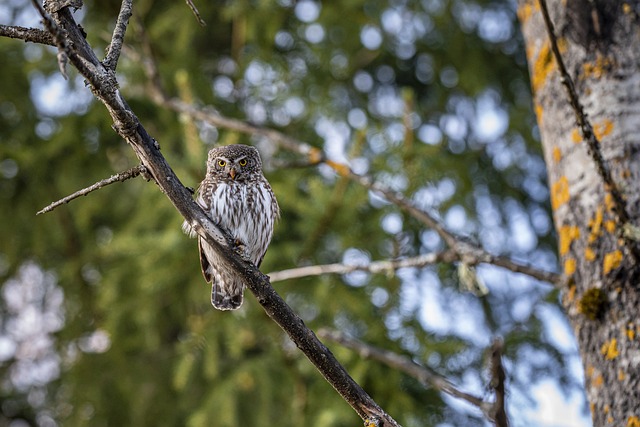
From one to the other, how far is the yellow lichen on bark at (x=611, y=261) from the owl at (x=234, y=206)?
1.44 m

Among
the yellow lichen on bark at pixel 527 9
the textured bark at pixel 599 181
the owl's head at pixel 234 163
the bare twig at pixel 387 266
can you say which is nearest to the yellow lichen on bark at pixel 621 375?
the textured bark at pixel 599 181

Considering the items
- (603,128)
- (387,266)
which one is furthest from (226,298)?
(603,128)

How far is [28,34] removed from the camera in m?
2.01

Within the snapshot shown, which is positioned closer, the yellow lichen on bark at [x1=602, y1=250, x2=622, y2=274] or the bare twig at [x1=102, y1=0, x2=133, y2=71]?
the bare twig at [x1=102, y1=0, x2=133, y2=71]

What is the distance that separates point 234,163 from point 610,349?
1774 millimetres

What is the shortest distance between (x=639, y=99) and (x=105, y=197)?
4033mm

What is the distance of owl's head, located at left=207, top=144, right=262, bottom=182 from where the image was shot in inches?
142

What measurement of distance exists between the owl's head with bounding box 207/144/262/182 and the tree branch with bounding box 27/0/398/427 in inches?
57.5

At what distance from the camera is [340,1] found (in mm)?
5551

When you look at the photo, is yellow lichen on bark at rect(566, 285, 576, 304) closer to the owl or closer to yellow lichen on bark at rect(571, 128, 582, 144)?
yellow lichen on bark at rect(571, 128, 582, 144)

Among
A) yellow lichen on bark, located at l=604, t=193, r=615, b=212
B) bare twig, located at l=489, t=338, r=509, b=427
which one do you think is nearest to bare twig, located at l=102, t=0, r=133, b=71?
bare twig, located at l=489, t=338, r=509, b=427

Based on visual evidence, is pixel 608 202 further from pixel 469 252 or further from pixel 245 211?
pixel 245 211

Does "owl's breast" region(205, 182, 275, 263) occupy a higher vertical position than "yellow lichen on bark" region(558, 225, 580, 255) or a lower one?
higher

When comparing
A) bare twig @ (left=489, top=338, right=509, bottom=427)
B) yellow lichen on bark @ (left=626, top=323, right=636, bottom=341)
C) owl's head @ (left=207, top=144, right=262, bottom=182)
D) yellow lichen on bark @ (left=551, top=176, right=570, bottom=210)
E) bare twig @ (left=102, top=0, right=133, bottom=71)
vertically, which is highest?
owl's head @ (left=207, top=144, right=262, bottom=182)
